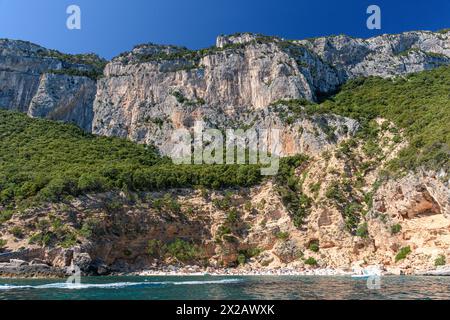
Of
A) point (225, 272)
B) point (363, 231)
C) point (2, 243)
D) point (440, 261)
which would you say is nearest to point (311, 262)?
point (363, 231)

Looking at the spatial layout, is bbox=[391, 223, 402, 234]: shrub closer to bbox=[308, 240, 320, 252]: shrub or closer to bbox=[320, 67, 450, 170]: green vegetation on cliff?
bbox=[320, 67, 450, 170]: green vegetation on cliff

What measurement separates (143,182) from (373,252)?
3253cm

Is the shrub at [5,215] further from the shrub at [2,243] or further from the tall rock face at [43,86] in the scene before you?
the tall rock face at [43,86]

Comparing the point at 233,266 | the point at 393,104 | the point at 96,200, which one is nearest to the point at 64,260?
the point at 96,200

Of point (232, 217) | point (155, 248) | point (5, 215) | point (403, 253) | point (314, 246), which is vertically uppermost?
point (5, 215)

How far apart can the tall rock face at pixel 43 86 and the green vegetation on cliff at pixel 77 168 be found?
814 cm

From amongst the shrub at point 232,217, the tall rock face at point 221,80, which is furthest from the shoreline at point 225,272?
the tall rock face at point 221,80

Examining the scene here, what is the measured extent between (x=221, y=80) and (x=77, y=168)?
129 feet

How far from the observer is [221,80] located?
A: 94.3m

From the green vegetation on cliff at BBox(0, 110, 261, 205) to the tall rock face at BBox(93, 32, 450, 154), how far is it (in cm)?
876

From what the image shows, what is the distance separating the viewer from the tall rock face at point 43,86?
9619 centimetres

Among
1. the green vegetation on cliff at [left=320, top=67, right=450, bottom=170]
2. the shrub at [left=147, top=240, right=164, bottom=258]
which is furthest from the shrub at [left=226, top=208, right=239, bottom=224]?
the green vegetation on cliff at [left=320, top=67, right=450, bottom=170]

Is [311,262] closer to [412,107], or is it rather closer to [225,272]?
[225,272]
